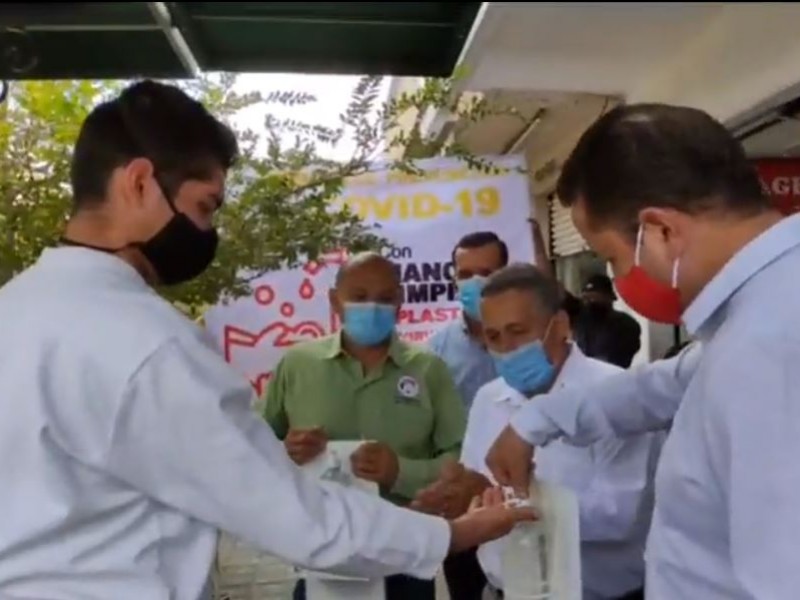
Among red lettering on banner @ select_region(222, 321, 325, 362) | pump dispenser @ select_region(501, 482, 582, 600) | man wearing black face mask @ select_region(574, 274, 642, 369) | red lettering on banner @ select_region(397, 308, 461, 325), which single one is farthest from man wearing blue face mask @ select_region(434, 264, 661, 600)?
man wearing black face mask @ select_region(574, 274, 642, 369)

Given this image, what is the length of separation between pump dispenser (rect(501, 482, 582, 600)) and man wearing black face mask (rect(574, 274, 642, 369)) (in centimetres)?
315

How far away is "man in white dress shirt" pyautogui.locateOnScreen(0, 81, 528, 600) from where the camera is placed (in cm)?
167

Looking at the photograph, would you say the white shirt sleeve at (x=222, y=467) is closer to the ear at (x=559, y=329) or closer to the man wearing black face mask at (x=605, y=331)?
the ear at (x=559, y=329)

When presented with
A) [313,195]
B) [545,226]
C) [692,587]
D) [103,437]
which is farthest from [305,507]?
[545,226]

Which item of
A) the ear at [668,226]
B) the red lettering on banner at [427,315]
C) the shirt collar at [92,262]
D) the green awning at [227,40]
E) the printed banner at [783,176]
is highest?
the printed banner at [783,176]

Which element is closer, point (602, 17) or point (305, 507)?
point (602, 17)

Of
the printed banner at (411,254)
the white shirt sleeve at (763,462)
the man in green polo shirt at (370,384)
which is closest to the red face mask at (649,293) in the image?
the white shirt sleeve at (763,462)

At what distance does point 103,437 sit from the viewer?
1664mm

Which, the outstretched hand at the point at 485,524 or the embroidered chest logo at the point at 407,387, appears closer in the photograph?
the outstretched hand at the point at 485,524

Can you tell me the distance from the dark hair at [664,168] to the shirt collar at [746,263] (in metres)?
0.07

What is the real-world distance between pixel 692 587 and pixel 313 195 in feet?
6.26

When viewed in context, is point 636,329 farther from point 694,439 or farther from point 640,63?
point 694,439

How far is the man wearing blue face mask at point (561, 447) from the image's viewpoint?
2412 mm

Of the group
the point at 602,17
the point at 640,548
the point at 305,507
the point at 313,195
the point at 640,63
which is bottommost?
the point at 640,548
